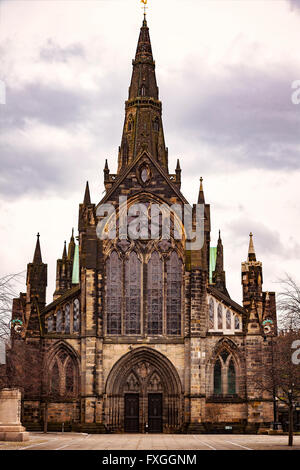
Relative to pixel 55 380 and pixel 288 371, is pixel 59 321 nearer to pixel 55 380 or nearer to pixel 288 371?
pixel 55 380

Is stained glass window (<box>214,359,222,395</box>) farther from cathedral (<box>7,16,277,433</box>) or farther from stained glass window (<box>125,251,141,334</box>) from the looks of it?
stained glass window (<box>125,251,141,334</box>)

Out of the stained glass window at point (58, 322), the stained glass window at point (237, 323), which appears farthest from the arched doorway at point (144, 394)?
the stained glass window at point (237, 323)

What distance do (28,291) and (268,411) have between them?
17.8 m

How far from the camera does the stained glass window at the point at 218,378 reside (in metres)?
53.9

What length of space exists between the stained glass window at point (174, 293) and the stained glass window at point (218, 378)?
335 centimetres

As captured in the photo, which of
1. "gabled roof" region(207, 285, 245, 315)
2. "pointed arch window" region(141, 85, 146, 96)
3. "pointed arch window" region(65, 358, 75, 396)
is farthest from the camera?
"pointed arch window" region(141, 85, 146, 96)

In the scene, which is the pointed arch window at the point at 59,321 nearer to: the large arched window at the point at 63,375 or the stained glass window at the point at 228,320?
the large arched window at the point at 63,375

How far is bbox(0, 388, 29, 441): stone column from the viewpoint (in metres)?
35.8

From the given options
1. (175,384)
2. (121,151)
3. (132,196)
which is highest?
(121,151)

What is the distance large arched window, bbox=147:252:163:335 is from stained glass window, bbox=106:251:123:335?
199 centimetres

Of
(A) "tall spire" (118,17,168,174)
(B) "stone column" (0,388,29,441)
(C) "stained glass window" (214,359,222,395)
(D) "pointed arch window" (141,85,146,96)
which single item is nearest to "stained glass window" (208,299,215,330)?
(C) "stained glass window" (214,359,222,395)

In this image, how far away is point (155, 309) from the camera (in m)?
54.8
